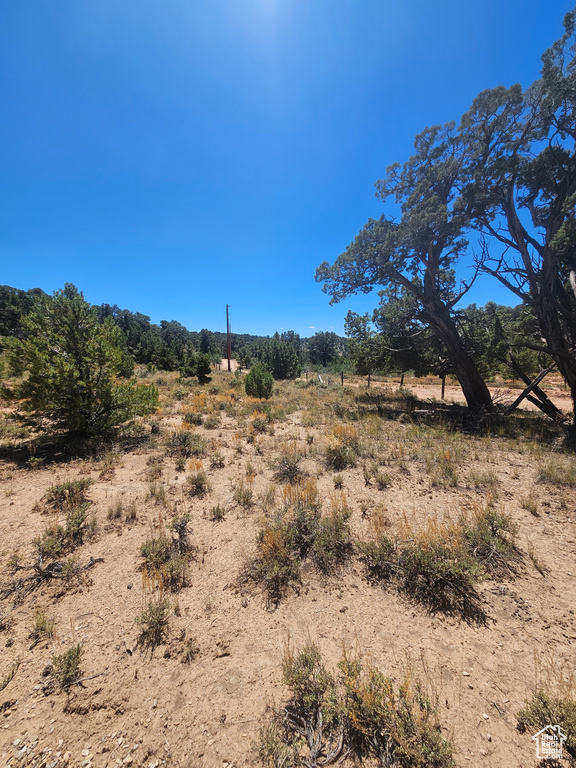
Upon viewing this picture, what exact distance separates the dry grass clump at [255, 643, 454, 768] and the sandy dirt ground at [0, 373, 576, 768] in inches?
5.0

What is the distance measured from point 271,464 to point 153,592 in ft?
11.0

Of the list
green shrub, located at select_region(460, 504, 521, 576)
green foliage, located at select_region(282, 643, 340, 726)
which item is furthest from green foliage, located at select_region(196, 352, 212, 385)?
green foliage, located at select_region(282, 643, 340, 726)

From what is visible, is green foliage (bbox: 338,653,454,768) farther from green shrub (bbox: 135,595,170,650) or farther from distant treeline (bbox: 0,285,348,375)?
distant treeline (bbox: 0,285,348,375)

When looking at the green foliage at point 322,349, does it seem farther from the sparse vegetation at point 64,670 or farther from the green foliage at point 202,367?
the sparse vegetation at point 64,670

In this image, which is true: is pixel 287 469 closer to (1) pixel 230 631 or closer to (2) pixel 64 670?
(1) pixel 230 631

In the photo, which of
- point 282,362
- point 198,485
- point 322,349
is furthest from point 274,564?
point 322,349

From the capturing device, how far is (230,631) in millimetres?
2377

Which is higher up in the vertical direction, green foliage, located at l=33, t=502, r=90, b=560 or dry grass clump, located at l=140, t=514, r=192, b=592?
green foliage, located at l=33, t=502, r=90, b=560

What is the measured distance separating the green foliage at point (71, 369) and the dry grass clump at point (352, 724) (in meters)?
6.72

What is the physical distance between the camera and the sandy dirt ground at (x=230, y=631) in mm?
1669

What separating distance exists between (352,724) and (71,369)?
724cm

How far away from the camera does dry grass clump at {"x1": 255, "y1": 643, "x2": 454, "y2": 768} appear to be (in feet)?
5.05

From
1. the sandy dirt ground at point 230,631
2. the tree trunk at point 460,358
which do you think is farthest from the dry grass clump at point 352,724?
the tree trunk at point 460,358

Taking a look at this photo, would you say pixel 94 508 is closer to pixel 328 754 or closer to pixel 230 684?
pixel 230 684
